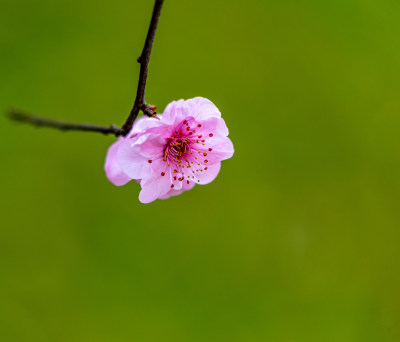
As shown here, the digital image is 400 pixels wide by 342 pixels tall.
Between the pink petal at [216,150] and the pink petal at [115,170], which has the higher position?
the pink petal at [216,150]

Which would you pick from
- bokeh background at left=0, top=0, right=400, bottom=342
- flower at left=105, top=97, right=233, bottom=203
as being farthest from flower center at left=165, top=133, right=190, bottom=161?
bokeh background at left=0, top=0, right=400, bottom=342

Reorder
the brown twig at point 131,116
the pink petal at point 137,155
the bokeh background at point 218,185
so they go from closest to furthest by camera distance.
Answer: the brown twig at point 131,116
the pink petal at point 137,155
the bokeh background at point 218,185

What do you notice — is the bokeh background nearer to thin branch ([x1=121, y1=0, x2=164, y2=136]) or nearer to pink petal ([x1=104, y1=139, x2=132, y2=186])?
pink petal ([x1=104, y1=139, x2=132, y2=186])

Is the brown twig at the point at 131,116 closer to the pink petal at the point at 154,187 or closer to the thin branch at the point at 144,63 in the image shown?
the thin branch at the point at 144,63

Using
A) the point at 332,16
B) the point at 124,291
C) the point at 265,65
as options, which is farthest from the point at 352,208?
the point at 124,291

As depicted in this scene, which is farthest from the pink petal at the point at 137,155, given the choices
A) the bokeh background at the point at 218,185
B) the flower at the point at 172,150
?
the bokeh background at the point at 218,185

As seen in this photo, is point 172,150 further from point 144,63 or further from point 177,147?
point 144,63
